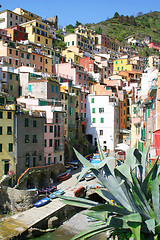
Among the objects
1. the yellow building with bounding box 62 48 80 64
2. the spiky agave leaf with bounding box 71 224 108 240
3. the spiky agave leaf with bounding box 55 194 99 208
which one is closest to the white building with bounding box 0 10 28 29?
the yellow building with bounding box 62 48 80 64

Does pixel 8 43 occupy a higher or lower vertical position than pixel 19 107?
higher

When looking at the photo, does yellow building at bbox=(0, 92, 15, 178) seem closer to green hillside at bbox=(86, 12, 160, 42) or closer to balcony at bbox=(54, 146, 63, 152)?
balcony at bbox=(54, 146, 63, 152)

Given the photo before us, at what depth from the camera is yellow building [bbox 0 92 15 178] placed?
35125 mm

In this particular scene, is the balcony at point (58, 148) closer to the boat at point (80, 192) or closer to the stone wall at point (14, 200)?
the boat at point (80, 192)

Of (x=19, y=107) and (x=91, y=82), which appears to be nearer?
(x=19, y=107)

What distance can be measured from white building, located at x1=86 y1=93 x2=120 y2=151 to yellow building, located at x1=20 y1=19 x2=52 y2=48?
23.5 m

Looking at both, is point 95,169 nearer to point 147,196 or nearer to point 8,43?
point 147,196

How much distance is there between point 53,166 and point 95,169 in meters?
31.1

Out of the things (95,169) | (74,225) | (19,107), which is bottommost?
(74,225)

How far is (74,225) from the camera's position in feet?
99.1

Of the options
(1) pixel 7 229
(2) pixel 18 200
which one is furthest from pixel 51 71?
(1) pixel 7 229

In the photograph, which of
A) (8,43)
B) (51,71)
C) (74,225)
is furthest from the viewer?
(51,71)

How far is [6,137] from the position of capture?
35.7 metres

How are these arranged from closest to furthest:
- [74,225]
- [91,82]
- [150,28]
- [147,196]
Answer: [147,196] → [74,225] → [91,82] → [150,28]
